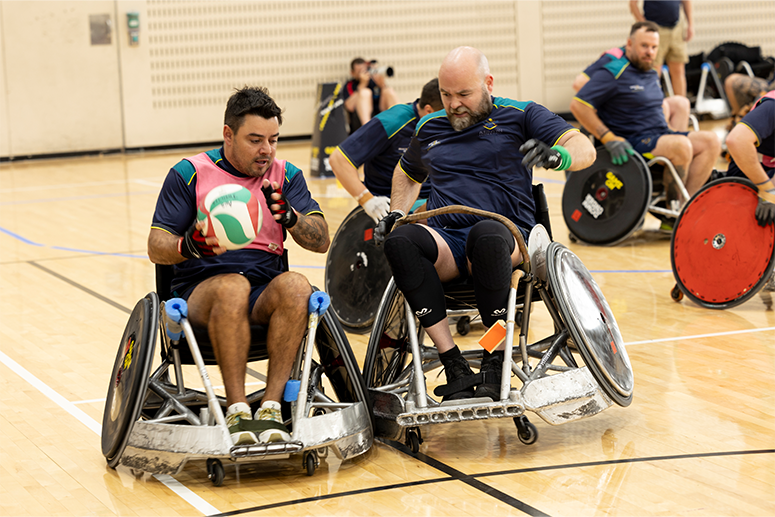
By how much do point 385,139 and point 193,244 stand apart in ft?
7.28

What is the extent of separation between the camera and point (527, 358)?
3.85 m

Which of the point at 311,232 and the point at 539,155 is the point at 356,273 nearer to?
the point at 311,232

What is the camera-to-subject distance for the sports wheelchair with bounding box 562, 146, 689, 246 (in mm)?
7598

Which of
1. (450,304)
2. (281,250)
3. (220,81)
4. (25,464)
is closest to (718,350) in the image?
(450,304)

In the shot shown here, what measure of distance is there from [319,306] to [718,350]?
2.39 meters

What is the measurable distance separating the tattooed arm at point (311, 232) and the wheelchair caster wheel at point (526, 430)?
3.21 feet

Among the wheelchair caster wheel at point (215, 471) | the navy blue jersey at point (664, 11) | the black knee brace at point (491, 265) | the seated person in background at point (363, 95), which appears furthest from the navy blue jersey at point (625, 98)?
the seated person in background at point (363, 95)

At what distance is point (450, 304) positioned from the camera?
13.6 ft

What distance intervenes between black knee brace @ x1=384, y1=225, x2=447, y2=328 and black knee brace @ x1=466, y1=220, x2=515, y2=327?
146 millimetres

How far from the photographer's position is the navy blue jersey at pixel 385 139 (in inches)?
219

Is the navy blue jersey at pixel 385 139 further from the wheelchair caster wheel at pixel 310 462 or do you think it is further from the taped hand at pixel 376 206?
the wheelchair caster wheel at pixel 310 462

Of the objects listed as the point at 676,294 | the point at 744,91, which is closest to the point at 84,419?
the point at 676,294

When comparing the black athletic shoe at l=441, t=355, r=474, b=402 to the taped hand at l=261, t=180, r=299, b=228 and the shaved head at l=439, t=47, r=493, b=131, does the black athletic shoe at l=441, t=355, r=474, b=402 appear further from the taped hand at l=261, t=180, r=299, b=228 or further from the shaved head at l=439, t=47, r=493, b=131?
the shaved head at l=439, t=47, r=493, b=131

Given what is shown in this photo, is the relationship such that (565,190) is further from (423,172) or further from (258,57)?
(258,57)
